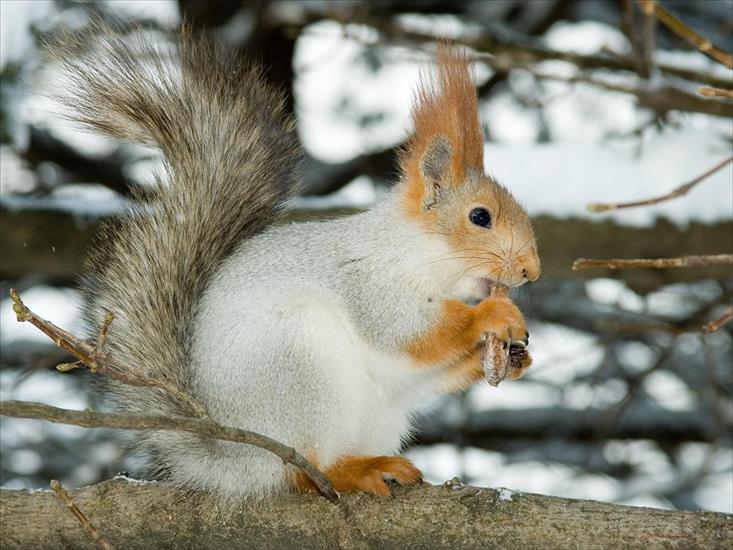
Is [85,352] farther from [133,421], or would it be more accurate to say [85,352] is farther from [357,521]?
[357,521]

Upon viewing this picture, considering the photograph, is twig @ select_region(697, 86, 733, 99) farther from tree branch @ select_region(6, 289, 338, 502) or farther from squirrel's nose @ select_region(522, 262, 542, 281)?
tree branch @ select_region(6, 289, 338, 502)

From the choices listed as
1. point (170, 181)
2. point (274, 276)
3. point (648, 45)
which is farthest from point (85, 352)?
point (648, 45)

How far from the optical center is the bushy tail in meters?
2.04

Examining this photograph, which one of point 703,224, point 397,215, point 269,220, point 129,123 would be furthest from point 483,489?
point 703,224

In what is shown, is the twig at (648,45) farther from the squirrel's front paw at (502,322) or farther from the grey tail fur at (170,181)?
the grey tail fur at (170,181)

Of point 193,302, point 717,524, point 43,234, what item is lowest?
point 717,524

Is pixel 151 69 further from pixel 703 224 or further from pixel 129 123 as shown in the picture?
pixel 703 224

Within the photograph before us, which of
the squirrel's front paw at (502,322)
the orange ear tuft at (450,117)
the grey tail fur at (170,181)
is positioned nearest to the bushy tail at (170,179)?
the grey tail fur at (170,181)

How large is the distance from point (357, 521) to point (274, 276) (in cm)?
50

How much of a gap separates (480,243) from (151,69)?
78 centimetres

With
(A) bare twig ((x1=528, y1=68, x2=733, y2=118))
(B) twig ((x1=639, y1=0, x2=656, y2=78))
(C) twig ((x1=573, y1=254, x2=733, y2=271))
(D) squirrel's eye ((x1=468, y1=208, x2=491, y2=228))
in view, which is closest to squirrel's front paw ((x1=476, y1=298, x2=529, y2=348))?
(D) squirrel's eye ((x1=468, y1=208, x2=491, y2=228))

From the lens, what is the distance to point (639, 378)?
9.87ft

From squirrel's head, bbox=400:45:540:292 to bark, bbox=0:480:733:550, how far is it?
490 mm

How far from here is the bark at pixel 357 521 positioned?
5.57 feet
